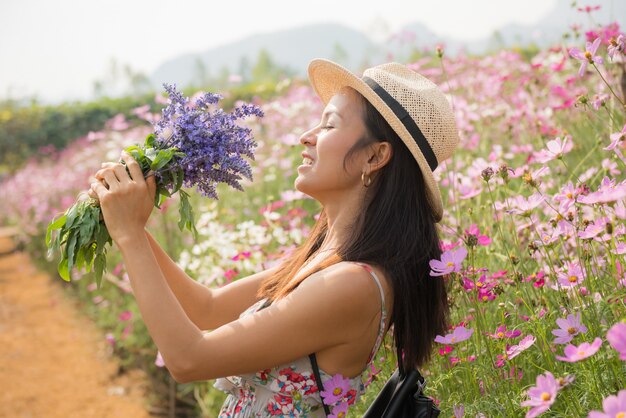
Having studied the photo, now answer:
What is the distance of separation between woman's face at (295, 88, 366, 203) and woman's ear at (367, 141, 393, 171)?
2 cm

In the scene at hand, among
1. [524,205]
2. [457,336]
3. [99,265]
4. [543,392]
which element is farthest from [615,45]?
[99,265]

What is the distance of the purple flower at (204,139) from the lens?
1.44m

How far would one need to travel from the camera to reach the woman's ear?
5.09 feet

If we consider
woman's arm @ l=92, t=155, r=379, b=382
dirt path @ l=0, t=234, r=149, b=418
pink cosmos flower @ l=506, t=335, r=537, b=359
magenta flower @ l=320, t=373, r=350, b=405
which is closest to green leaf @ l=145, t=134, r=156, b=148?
woman's arm @ l=92, t=155, r=379, b=382

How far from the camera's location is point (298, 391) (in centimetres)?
146

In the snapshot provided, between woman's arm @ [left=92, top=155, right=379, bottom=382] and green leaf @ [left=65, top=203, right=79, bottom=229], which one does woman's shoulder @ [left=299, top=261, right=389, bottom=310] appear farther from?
green leaf @ [left=65, top=203, right=79, bottom=229]

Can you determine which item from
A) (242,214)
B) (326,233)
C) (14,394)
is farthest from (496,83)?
(14,394)

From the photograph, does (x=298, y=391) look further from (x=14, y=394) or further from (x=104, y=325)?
(x=104, y=325)

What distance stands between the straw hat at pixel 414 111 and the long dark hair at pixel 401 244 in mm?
44

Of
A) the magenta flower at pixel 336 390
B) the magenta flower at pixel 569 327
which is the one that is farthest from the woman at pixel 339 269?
the magenta flower at pixel 569 327

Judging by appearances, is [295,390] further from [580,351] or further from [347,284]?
[580,351]

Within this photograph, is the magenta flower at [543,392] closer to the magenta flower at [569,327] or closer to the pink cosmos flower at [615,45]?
the magenta flower at [569,327]

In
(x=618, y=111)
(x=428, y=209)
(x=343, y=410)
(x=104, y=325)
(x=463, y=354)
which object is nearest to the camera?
(x=343, y=410)

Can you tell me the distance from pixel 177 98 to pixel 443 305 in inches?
31.3
